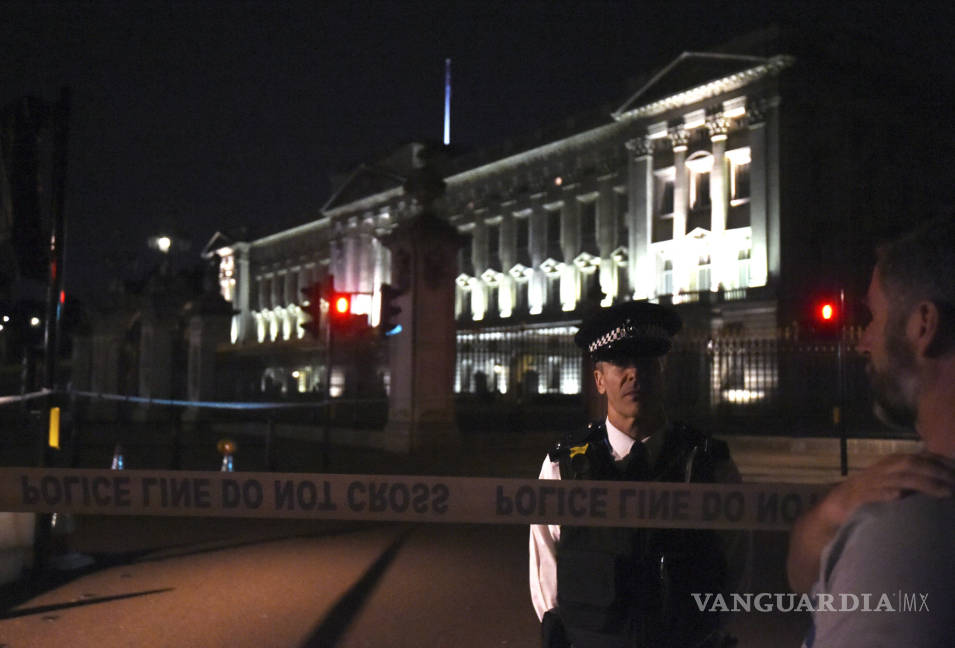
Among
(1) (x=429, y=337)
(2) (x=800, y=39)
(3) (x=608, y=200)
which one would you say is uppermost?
(2) (x=800, y=39)

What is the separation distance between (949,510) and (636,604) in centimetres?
127

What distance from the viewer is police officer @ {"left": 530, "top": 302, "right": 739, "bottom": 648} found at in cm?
217

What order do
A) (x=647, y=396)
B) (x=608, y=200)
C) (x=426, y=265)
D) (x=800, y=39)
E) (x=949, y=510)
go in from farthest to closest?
(x=608, y=200), (x=800, y=39), (x=426, y=265), (x=647, y=396), (x=949, y=510)

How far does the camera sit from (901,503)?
1012 mm

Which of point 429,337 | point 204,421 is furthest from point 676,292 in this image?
point 429,337

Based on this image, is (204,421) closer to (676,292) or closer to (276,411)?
(276,411)

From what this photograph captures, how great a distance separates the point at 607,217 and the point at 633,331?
178ft

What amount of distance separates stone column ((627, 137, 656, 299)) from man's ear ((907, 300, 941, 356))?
4996 centimetres

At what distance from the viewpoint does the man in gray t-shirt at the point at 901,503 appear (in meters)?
0.99

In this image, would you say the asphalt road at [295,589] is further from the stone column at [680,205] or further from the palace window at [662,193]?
the palace window at [662,193]

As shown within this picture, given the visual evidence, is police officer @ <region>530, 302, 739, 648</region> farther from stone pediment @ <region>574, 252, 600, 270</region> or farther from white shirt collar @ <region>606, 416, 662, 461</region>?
stone pediment @ <region>574, 252, 600, 270</region>

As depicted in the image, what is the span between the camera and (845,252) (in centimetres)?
4325

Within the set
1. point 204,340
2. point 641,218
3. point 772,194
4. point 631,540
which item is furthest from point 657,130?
point 631,540

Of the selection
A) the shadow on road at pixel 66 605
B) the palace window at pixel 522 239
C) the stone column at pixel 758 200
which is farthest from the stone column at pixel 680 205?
the shadow on road at pixel 66 605
